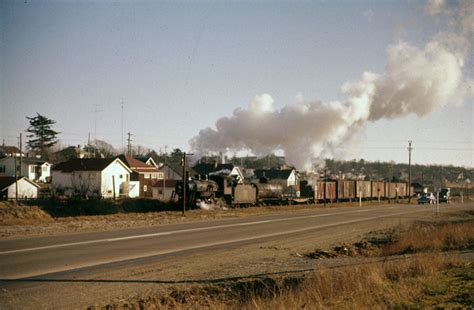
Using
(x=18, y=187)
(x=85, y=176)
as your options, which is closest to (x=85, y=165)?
(x=85, y=176)

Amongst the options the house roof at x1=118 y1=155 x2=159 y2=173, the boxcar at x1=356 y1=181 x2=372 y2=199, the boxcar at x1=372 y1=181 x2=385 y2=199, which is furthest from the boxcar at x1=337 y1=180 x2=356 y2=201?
the house roof at x1=118 y1=155 x2=159 y2=173

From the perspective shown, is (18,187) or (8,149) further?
(8,149)

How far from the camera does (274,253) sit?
57.7 ft

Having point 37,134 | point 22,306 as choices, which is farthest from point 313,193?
point 37,134

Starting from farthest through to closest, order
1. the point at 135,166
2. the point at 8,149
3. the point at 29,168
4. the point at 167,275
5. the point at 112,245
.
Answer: the point at 8,149 < the point at 29,168 < the point at 135,166 < the point at 112,245 < the point at 167,275

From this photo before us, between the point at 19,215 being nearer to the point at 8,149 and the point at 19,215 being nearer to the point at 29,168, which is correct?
the point at 29,168

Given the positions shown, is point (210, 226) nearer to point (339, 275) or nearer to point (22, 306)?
point (339, 275)

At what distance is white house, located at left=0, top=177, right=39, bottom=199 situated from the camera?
5546cm

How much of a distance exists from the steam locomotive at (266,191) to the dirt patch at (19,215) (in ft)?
32.8

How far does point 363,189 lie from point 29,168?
54507 mm

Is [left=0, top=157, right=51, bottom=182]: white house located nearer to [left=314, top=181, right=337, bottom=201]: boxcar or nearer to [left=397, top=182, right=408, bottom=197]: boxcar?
[left=314, top=181, right=337, bottom=201]: boxcar

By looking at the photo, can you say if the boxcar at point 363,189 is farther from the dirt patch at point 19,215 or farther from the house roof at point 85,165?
the dirt patch at point 19,215

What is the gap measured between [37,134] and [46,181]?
31.5ft

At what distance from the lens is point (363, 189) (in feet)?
220
